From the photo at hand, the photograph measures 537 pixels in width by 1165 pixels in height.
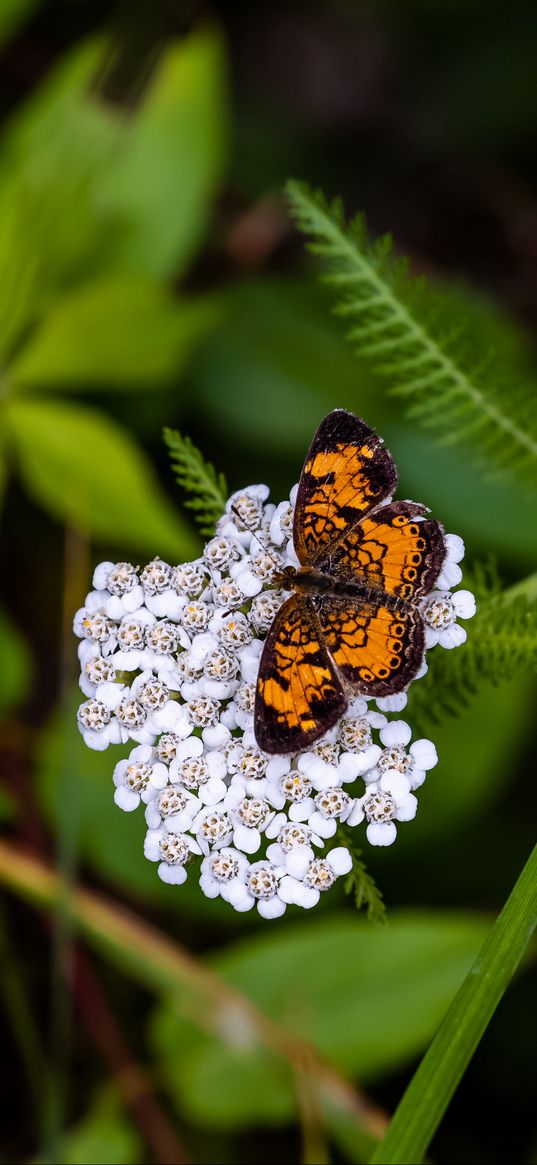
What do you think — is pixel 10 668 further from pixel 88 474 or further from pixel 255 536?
pixel 255 536

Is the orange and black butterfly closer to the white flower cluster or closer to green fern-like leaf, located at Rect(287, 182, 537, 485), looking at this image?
the white flower cluster

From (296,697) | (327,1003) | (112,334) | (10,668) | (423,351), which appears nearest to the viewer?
(296,697)

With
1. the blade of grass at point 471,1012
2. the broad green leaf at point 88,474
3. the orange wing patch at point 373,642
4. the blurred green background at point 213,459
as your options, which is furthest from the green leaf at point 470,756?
the orange wing patch at point 373,642

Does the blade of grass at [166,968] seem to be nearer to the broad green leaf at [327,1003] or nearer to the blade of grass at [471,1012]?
the broad green leaf at [327,1003]

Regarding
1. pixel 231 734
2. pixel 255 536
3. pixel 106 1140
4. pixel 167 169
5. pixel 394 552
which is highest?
pixel 167 169

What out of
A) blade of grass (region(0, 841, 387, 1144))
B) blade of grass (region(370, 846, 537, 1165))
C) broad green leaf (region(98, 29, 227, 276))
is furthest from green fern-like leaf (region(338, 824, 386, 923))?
broad green leaf (region(98, 29, 227, 276))

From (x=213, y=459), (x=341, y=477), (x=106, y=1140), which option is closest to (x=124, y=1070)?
(x=106, y=1140)

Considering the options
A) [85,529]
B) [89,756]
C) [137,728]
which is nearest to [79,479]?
[85,529]
